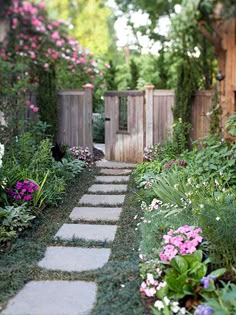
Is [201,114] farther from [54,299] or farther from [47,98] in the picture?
[54,299]

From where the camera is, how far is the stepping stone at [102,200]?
15.3 ft

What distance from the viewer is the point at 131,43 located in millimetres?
12031

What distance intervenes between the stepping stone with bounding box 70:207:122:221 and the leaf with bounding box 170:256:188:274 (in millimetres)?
1643

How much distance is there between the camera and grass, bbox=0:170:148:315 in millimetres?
2339

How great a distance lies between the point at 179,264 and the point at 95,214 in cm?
192

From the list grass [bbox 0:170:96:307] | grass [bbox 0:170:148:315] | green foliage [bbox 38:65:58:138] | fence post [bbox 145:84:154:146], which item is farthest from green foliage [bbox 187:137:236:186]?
green foliage [bbox 38:65:58:138]

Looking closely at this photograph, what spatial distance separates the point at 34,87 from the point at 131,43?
5553mm

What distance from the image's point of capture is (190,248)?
101 inches

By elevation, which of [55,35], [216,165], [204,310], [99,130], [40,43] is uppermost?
[55,35]

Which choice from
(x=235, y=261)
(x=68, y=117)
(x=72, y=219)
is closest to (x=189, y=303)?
(x=235, y=261)

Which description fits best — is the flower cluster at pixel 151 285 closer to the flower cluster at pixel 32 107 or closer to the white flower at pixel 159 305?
the white flower at pixel 159 305

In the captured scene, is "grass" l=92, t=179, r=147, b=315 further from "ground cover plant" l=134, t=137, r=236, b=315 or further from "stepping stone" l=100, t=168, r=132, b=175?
"stepping stone" l=100, t=168, r=132, b=175

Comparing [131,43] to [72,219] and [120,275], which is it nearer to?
[72,219]

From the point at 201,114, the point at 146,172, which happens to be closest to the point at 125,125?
the point at 201,114
